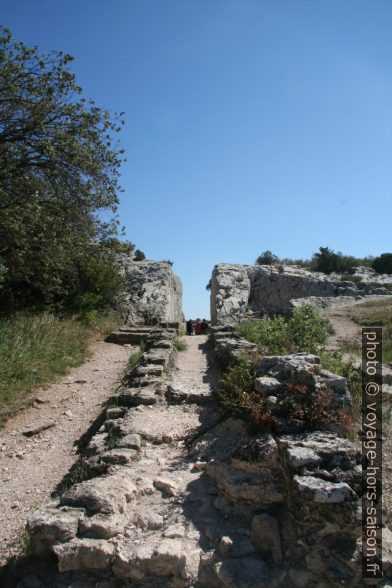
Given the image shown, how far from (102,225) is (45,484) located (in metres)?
8.77

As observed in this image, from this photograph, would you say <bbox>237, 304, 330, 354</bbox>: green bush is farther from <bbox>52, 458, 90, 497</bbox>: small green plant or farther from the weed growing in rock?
<bbox>52, 458, 90, 497</bbox>: small green plant

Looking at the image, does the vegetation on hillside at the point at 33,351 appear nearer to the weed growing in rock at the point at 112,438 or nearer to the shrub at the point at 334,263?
the weed growing in rock at the point at 112,438

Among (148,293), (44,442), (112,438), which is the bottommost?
(44,442)

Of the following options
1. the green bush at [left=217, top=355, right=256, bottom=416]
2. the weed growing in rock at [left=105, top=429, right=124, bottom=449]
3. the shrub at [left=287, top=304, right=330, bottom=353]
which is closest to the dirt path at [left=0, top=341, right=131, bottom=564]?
the weed growing in rock at [left=105, top=429, right=124, bottom=449]

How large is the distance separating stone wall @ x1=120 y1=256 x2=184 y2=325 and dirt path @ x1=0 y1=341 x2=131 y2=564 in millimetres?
6279

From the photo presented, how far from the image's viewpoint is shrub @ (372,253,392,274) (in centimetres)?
2572

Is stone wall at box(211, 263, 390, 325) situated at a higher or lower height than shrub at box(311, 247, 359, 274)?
lower

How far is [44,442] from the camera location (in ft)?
21.7

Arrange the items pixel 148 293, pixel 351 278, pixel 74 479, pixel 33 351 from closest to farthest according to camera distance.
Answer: pixel 74 479
pixel 33 351
pixel 148 293
pixel 351 278

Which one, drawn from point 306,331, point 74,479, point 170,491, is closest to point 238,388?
point 170,491

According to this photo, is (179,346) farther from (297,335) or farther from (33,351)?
(297,335)

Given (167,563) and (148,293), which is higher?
(148,293)

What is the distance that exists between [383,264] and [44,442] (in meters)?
24.1

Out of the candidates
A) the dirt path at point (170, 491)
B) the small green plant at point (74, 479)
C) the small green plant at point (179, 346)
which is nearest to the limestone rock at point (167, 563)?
the dirt path at point (170, 491)
